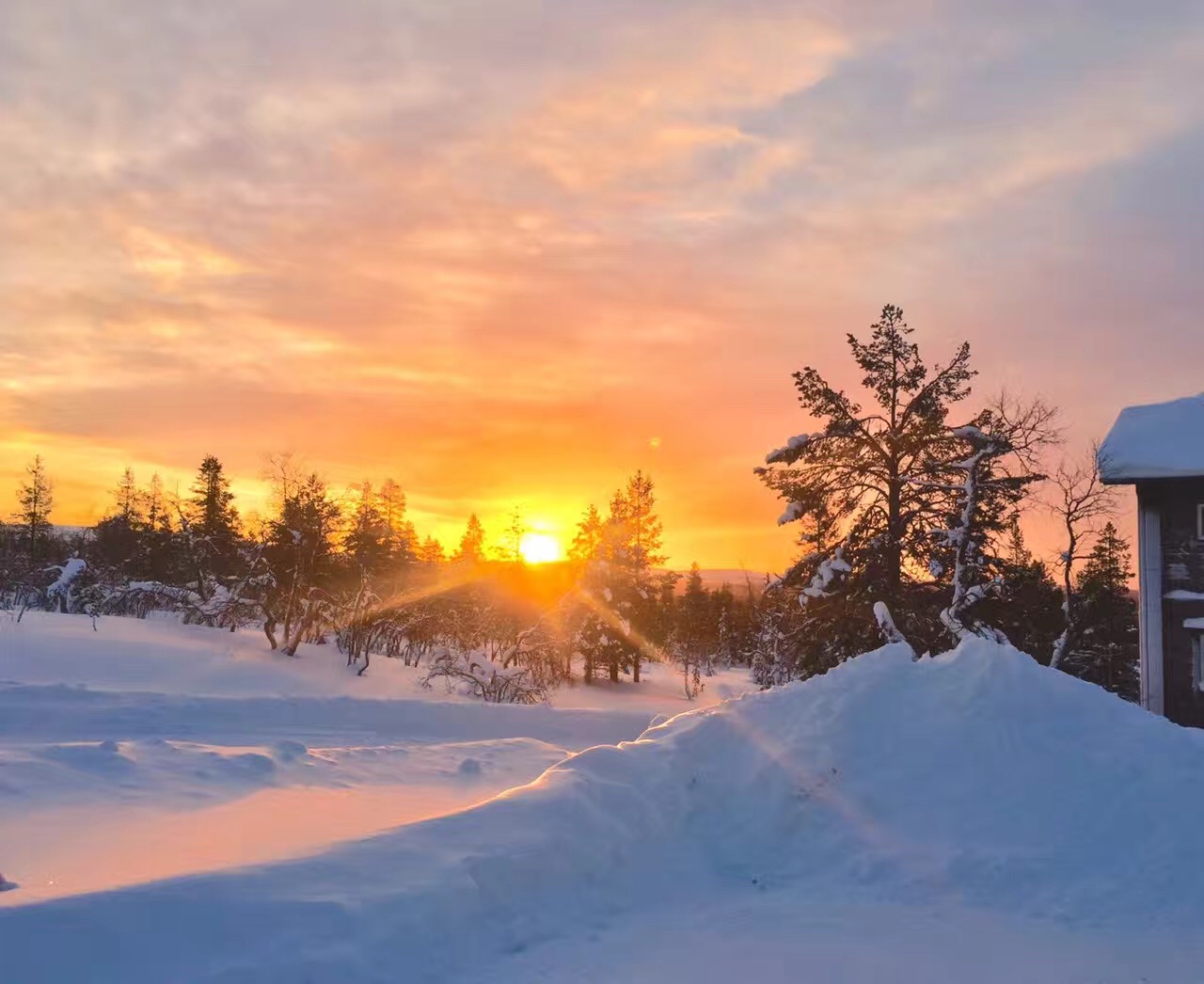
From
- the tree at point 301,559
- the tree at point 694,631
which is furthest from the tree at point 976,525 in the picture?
the tree at point 694,631

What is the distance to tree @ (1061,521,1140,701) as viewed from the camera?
117 ft

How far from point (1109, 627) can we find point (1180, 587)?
878 inches

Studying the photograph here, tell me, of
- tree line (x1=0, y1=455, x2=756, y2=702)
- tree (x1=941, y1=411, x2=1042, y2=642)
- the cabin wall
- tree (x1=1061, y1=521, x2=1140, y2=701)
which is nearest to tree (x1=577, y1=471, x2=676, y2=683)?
tree line (x1=0, y1=455, x2=756, y2=702)

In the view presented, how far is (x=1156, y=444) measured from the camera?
690 inches

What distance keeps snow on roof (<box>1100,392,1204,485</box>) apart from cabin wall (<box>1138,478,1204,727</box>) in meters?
0.44

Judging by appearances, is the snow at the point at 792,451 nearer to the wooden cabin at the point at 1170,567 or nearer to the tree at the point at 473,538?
the wooden cabin at the point at 1170,567

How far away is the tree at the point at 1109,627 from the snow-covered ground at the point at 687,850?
97.1ft

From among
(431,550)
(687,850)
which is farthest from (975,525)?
(431,550)

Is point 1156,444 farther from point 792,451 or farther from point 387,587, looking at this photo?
point 387,587

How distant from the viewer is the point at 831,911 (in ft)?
23.5

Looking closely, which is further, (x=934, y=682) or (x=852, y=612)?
(x=852, y=612)

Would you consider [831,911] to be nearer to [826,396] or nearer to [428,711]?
[428,711]

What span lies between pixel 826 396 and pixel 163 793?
1781 cm

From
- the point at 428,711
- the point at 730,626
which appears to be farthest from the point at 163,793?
the point at 730,626
